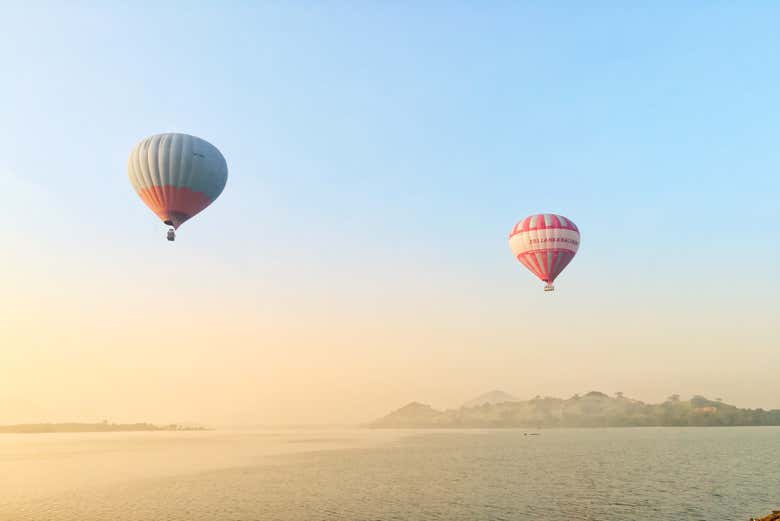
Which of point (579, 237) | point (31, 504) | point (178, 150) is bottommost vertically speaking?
point (31, 504)

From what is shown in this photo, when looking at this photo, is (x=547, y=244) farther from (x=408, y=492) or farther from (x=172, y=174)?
(x=172, y=174)

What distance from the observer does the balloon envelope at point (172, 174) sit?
56.2 metres

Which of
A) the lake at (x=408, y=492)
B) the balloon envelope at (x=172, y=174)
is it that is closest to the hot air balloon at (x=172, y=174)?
the balloon envelope at (x=172, y=174)

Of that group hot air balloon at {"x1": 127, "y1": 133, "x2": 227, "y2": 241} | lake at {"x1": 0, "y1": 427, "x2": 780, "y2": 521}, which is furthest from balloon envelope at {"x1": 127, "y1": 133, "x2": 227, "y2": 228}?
lake at {"x1": 0, "y1": 427, "x2": 780, "y2": 521}

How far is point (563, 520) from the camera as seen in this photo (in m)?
41.8

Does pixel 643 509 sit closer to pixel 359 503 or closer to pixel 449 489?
pixel 449 489

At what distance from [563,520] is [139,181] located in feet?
162

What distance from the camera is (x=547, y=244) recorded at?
66938mm

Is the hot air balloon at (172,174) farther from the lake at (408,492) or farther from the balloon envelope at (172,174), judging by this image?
the lake at (408,492)

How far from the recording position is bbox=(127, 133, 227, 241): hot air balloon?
56.2m

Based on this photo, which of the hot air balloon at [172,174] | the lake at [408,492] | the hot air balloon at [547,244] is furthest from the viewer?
the hot air balloon at [547,244]

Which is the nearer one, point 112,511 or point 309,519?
point 309,519

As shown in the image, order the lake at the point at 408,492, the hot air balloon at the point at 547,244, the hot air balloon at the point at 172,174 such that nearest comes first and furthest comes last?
1. the lake at the point at 408,492
2. the hot air balloon at the point at 172,174
3. the hot air balloon at the point at 547,244

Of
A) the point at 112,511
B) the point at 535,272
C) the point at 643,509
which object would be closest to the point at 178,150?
the point at 112,511
